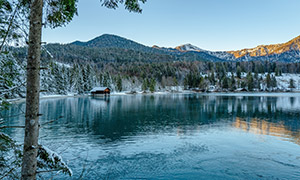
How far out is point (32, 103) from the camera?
3.95 m

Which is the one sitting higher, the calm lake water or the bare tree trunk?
the bare tree trunk

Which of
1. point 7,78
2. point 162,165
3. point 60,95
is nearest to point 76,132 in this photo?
point 162,165

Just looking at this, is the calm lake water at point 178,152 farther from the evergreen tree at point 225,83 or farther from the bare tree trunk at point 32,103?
the evergreen tree at point 225,83

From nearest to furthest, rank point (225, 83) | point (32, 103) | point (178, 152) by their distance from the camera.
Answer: point (32, 103) < point (178, 152) < point (225, 83)

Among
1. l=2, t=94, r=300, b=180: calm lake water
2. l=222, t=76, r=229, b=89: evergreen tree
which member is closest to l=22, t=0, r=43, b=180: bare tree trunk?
l=2, t=94, r=300, b=180: calm lake water

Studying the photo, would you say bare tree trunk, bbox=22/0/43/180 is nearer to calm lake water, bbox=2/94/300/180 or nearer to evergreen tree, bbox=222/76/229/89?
calm lake water, bbox=2/94/300/180

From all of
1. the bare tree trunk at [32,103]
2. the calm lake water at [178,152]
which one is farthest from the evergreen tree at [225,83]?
the bare tree trunk at [32,103]

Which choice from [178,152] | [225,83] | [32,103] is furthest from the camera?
[225,83]

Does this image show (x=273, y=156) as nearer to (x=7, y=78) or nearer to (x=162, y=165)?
(x=162, y=165)

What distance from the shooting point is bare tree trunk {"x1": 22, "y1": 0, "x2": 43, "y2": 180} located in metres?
3.94

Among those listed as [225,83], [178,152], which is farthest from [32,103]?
[225,83]

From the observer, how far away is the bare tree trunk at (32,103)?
3939 mm

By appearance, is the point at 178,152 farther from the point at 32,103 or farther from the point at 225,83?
the point at 225,83

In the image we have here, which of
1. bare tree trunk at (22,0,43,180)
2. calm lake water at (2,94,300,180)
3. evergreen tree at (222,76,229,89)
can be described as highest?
evergreen tree at (222,76,229,89)
